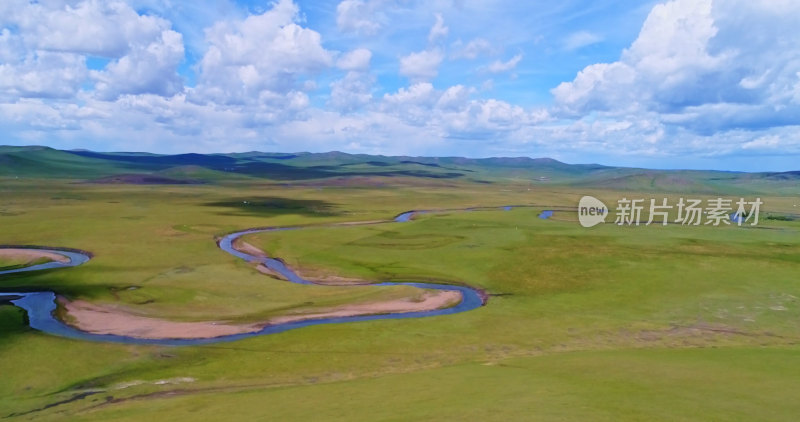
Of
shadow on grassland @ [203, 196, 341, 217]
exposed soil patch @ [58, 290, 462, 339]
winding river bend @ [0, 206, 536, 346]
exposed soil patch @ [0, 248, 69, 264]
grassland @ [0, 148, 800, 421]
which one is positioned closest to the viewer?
grassland @ [0, 148, 800, 421]

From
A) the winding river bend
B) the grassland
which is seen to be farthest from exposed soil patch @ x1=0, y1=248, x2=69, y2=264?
the grassland

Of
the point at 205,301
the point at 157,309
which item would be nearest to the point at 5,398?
the point at 157,309

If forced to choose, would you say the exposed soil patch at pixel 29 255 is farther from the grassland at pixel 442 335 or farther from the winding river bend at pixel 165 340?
the grassland at pixel 442 335

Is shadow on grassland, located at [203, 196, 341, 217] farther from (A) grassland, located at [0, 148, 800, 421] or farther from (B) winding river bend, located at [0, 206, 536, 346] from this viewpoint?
(B) winding river bend, located at [0, 206, 536, 346]

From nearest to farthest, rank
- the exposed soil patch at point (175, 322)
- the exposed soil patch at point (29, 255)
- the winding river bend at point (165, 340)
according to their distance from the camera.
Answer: the winding river bend at point (165, 340) < the exposed soil patch at point (175, 322) < the exposed soil patch at point (29, 255)

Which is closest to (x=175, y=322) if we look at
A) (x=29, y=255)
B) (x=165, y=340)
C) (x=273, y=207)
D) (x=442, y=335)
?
(x=165, y=340)

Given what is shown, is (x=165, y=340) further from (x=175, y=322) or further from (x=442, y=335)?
(x=442, y=335)

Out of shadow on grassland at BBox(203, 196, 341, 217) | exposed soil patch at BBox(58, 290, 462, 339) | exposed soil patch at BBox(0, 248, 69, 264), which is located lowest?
exposed soil patch at BBox(0, 248, 69, 264)

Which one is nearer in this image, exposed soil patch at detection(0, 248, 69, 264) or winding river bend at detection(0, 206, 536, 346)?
winding river bend at detection(0, 206, 536, 346)

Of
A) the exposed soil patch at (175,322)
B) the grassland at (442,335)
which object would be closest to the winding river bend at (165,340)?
the exposed soil patch at (175,322)

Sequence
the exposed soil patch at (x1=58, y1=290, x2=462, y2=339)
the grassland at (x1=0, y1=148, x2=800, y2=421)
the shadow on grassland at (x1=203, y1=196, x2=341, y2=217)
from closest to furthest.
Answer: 1. the grassland at (x1=0, y1=148, x2=800, y2=421)
2. the exposed soil patch at (x1=58, y1=290, x2=462, y2=339)
3. the shadow on grassland at (x1=203, y1=196, x2=341, y2=217)
